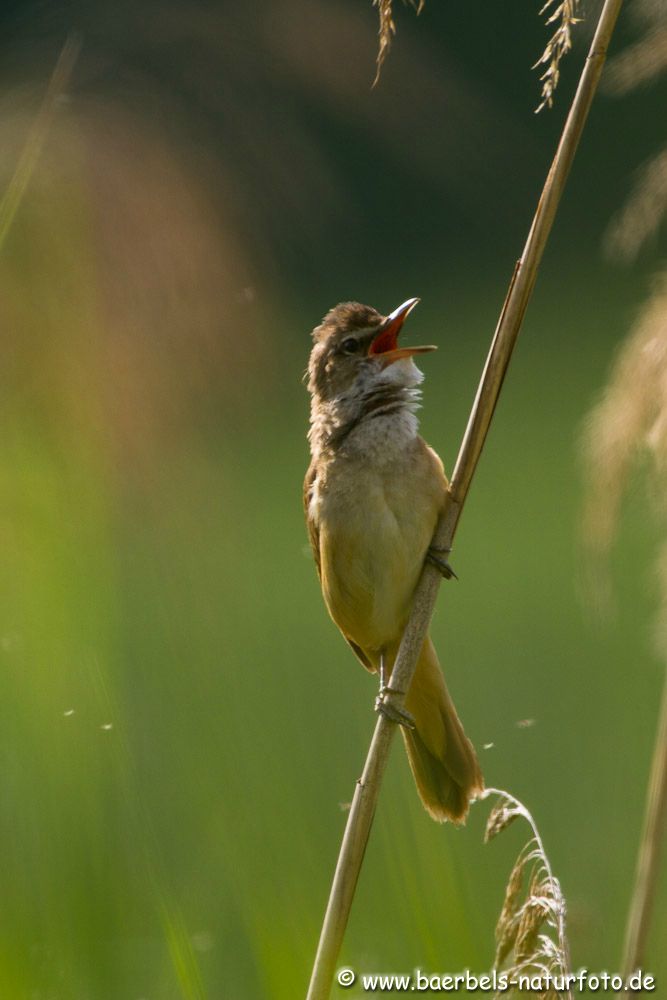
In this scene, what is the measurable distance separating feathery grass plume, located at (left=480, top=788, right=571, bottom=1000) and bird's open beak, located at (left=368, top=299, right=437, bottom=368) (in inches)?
38.1

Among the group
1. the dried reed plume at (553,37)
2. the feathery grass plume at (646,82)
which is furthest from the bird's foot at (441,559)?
the dried reed plume at (553,37)

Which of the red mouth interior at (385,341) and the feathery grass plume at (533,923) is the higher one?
the red mouth interior at (385,341)

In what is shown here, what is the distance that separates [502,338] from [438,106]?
86 cm

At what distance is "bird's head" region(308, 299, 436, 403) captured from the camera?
2.42 meters

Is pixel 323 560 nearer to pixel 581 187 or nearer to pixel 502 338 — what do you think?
pixel 502 338

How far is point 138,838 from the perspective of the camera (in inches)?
65.6

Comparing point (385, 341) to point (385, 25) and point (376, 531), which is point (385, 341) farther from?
point (385, 25)

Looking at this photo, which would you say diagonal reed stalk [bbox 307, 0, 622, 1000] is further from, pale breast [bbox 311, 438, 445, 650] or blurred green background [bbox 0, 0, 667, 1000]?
pale breast [bbox 311, 438, 445, 650]

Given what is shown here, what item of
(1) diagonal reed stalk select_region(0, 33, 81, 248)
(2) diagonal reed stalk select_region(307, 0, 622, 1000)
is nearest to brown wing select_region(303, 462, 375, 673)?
(2) diagonal reed stalk select_region(307, 0, 622, 1000)

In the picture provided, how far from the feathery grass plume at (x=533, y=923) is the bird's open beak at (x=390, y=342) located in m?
0.97

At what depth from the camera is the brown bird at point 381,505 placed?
231cm

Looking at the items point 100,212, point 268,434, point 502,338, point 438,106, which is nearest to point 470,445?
point 502,338

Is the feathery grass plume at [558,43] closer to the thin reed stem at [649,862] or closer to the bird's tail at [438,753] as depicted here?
the thin reed stem at [649,862]

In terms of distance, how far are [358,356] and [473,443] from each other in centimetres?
72
